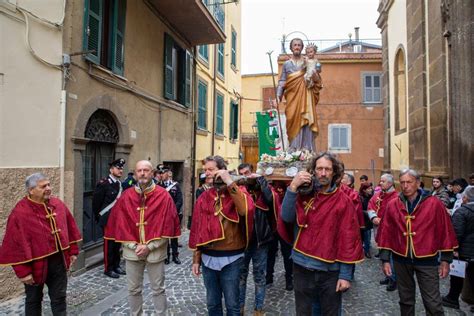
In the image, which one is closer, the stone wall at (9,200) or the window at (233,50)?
the stone wall at (9,200)

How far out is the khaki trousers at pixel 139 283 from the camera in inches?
159

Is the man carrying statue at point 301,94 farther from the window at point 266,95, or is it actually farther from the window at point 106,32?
the window at point 266,95

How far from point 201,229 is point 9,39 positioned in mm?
4148

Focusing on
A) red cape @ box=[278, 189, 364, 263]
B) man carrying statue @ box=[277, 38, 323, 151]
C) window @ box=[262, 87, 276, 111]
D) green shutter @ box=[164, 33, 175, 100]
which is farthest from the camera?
window @ box=[262, 87, 276, 111]

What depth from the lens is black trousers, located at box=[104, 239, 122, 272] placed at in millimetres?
6395

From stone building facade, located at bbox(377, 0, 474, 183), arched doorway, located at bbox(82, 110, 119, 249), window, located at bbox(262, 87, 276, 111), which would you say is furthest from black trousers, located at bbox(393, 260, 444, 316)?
window, located at bbox(262, 87, 276, 111)

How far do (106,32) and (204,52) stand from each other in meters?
6.62

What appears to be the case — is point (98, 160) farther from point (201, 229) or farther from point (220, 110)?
point (220, 110)

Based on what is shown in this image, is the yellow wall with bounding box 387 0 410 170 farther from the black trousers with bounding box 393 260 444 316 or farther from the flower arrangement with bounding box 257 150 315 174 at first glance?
the black trousers with bounding box 393 260 444 316

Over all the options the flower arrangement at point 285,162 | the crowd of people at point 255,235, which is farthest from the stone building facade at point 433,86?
the flower arrangement at point 285,162

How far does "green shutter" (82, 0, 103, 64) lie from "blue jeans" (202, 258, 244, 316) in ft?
16.4

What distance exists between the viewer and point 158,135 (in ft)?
33.3

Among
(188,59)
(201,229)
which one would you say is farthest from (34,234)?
(188,59)

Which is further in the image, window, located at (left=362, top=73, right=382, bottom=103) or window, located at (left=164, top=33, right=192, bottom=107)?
window, located at (left=362, top=73, right=382, bottom=103)
